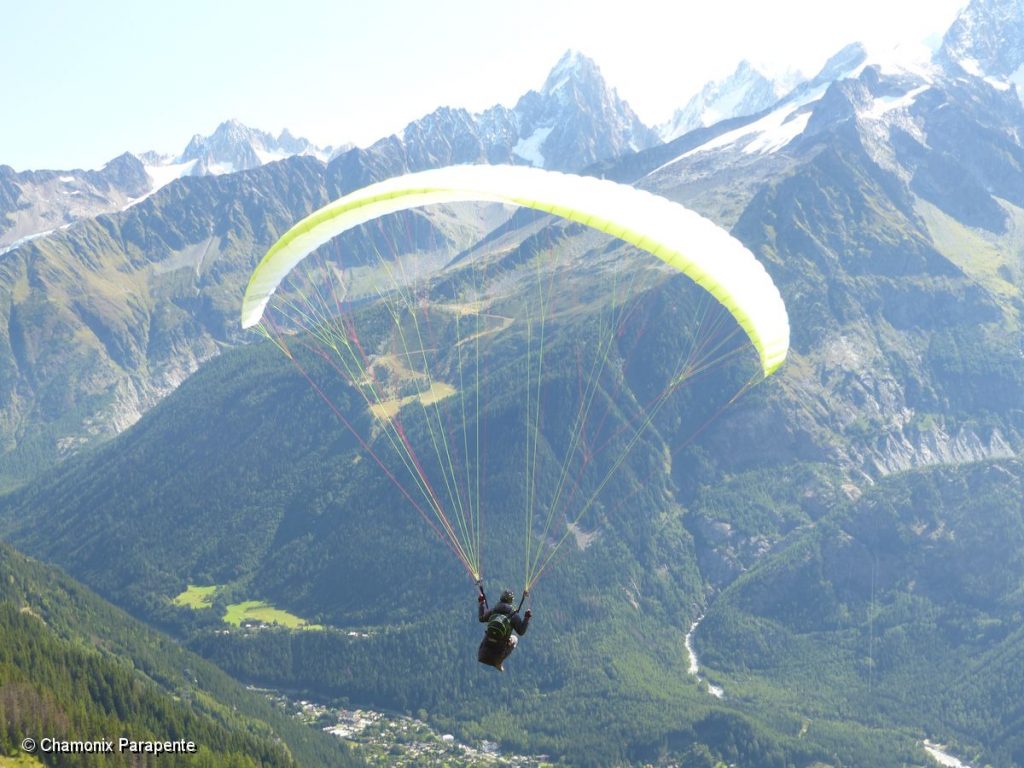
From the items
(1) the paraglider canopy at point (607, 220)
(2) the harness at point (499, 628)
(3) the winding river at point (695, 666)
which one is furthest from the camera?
(3) the winding river at point (695, 666)

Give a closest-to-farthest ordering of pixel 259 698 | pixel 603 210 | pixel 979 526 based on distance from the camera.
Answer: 1. pixel 603 210
2. pixel 259 698
3. pixel 979 526

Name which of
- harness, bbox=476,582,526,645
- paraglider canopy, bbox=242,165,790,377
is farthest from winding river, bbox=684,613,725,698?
harness, bbox=476,582,526,645

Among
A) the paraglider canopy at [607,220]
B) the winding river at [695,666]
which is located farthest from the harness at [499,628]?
the winding river at [695,666]

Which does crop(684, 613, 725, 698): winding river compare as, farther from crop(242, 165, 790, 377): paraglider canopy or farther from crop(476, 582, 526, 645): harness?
crop(476, 582, 526, 645): harness

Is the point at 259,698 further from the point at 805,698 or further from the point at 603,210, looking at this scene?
the point at 603,210

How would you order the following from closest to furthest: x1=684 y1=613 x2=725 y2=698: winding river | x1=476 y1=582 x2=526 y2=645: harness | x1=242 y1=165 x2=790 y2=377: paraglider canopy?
x1=476 y1=582 x2=526 y2=645: harness, x1=242 y1=165 x2=790 y2=377: paraglider canopy, x1=684 y1=613 x2=725 y2=698: winding river

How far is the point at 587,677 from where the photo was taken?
160m

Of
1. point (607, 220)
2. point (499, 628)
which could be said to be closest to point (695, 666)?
point (499, 628)

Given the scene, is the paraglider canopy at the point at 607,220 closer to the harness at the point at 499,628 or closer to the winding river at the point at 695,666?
the harness at the point at 499,628

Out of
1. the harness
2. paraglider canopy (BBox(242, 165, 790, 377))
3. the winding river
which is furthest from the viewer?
the winding river

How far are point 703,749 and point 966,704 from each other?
43.3 metres

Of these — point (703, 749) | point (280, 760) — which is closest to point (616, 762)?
point (703, 749)

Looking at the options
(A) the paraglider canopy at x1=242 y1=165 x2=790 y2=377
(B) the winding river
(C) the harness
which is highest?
(A) the paraglider canopy at x1=242 y1=165 x2=790 y2=377

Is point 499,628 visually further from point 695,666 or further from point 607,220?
point 695,666
